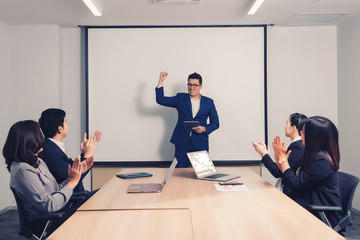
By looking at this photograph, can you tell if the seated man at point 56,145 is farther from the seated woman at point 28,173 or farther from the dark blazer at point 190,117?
the dark blazer at point 190,117

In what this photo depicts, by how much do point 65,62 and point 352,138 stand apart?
4.25 metres

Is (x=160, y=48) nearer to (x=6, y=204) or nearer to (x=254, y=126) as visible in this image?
(x=254, y=126)

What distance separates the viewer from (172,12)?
3879mm

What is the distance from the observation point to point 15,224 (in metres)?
3.75

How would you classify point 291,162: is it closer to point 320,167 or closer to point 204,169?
point 320,167

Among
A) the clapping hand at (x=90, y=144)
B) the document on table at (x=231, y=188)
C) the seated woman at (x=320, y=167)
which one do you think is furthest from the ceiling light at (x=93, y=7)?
the seated woman at (x=320, y=167)

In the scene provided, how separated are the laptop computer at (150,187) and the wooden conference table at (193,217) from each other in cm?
5

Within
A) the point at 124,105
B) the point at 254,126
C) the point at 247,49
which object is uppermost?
the point at 247,49

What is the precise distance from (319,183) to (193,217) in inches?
39.6

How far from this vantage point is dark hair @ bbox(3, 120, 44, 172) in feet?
5.97

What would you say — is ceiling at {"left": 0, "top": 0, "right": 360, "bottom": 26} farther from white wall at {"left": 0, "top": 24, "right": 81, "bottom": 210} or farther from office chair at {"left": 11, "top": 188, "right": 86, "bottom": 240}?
office chair at {"left": 11, "top": 188, "right": 86, "bottom": 240}

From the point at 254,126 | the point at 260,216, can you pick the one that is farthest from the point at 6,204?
the point at 260,216

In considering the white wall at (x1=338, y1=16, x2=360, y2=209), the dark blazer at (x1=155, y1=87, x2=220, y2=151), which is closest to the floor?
the white wall at (x1=338, y1=16, x2=360, y2=209)

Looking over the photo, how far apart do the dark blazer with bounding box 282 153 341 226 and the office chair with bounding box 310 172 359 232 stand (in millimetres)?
51
